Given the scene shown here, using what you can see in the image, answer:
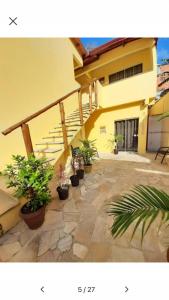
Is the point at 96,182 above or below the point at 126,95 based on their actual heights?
below

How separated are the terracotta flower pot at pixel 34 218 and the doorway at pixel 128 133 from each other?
5.04m

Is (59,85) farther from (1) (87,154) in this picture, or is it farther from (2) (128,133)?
(2) (128,133)

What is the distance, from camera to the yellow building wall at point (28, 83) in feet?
7.27

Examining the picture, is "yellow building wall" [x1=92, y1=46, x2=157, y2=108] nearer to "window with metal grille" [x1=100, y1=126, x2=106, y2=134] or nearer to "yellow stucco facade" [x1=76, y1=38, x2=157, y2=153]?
"yellow stucco facade" [x1=76, y1=38, x2=157, y2=153]

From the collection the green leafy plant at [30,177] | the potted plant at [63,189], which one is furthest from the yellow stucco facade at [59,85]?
the potted plant at [63,189]

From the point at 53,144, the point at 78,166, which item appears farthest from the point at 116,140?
the point at 53,144

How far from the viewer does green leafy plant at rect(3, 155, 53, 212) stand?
63.8 inches

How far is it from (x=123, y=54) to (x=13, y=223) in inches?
240

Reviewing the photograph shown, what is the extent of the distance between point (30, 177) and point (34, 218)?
646mm

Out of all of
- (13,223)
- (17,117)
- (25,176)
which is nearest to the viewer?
(25,176)
